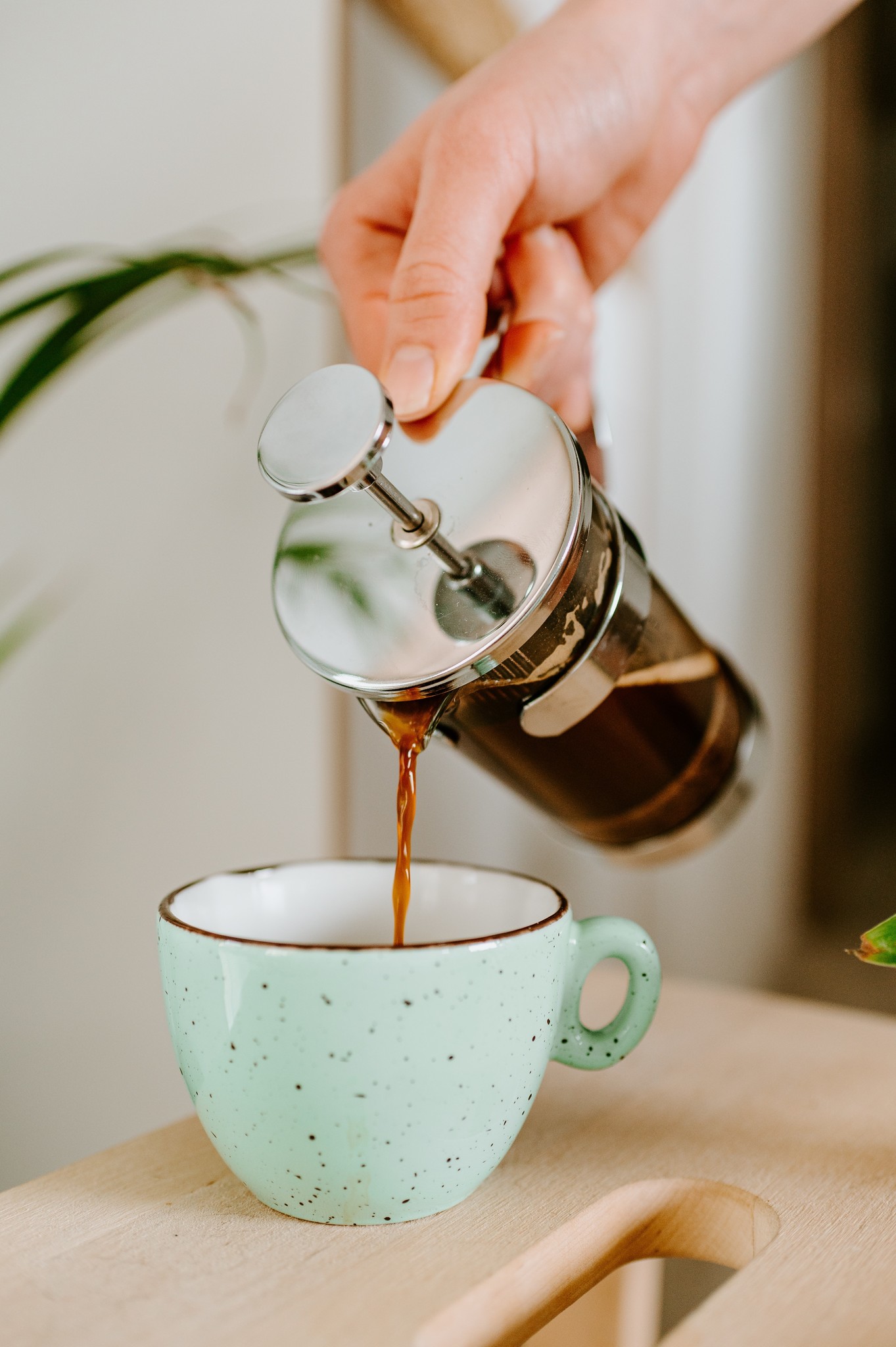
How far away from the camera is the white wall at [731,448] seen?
132 centimetres

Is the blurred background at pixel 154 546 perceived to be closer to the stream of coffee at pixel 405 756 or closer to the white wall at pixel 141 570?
the white wall at pixel 141 570

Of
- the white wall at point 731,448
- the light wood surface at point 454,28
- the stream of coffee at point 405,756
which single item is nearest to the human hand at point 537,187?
the stream of coffee at point 405,756

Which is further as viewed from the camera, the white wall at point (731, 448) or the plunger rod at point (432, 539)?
the white wall at point (731, 448)

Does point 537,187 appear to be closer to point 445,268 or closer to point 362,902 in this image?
point 445,268

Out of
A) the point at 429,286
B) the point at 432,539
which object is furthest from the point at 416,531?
the point at 429,286

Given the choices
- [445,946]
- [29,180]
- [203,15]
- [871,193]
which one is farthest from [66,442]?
[871,193]

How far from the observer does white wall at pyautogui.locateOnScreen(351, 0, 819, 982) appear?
4.32 feet

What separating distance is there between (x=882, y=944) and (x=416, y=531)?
0.68ft

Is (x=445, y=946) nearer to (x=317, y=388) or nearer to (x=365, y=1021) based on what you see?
(x=365, y=1021)

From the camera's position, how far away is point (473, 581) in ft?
1.21

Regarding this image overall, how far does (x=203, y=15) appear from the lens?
696 mm

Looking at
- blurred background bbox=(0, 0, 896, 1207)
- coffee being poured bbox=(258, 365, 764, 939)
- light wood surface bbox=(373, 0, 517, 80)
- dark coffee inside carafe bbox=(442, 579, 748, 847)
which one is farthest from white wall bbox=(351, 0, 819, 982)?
coffee being poured bbox=(258, 365, 764, 939)

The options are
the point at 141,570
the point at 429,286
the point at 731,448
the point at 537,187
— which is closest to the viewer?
the point at 429,286

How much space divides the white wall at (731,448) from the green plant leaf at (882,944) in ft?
2.44
